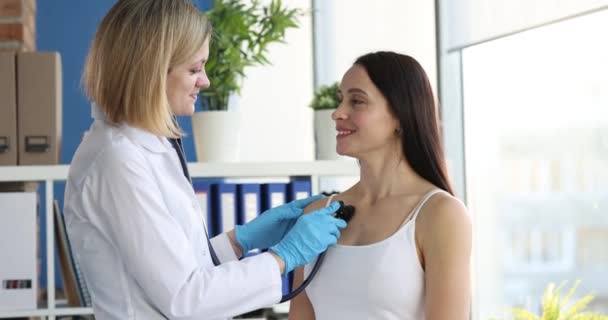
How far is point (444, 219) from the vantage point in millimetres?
1693

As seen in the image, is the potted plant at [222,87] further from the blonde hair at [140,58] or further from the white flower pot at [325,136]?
the blonde hair at [140,58]

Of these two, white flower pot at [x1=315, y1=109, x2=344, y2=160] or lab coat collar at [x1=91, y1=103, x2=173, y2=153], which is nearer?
lab coat collar at [x1=91, y1=103, x2=173, y2=153]

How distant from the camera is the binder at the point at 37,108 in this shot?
272cm

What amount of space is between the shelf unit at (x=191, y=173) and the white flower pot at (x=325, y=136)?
9cm

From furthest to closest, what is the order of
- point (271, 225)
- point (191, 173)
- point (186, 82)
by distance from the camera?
point (191, 173), point (271, 225), point (186, 82)

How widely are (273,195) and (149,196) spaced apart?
1.24 metres

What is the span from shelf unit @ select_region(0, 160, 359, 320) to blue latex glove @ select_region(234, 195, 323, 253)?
618mm

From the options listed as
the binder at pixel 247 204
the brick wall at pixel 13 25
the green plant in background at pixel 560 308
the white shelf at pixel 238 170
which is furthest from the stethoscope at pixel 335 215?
the brick wall at pixel 13 25

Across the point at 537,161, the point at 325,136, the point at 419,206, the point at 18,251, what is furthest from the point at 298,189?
the point at 419,206

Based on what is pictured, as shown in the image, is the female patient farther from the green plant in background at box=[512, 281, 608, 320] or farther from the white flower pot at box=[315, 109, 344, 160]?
the white flower pot at box=[315, 109, 344, 160]

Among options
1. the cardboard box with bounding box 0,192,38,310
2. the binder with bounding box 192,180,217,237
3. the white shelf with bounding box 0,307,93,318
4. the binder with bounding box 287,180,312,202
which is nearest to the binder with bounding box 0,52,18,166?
the cardboard box with bounding box 0,192,38,310

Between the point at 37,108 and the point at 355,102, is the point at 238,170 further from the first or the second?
the point at 355,102

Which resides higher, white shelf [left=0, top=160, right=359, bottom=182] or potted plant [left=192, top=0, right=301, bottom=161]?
potted plant [left=192, top=0, right=301, bottom=161]

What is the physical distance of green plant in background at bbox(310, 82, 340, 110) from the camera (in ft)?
A: 9.37
